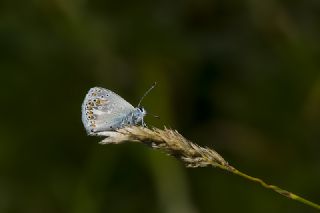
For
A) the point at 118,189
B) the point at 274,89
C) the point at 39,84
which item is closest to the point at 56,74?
the point at 39,84

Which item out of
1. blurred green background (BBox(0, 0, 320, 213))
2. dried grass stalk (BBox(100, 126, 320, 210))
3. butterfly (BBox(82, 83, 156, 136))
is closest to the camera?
dried grass stalk (BBox(100, 126, 320, 210))

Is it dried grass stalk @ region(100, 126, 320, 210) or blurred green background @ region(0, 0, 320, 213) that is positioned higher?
dried grass stalk @ region(100, 126, 320, 210)

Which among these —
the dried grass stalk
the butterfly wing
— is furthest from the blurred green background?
the dried grass stalk

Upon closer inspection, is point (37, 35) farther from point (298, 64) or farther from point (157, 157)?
point (298, 64)

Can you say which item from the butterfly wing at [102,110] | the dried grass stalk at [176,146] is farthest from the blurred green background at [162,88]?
the dried grass stalk at [176,146]

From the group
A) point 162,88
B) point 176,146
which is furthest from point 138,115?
point 162,88

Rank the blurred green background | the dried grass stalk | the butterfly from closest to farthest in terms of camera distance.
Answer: the dried grass stalk, the butterfly, the blurred green background

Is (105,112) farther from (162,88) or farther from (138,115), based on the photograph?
(162,88)

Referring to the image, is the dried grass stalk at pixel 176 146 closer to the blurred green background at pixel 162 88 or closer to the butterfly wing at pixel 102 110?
the butterfly wing at pixel 102 110

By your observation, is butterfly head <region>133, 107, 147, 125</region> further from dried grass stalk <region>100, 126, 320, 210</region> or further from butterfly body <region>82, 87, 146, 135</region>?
dried grass stalk <region>100, 126, 320, 210</region>
